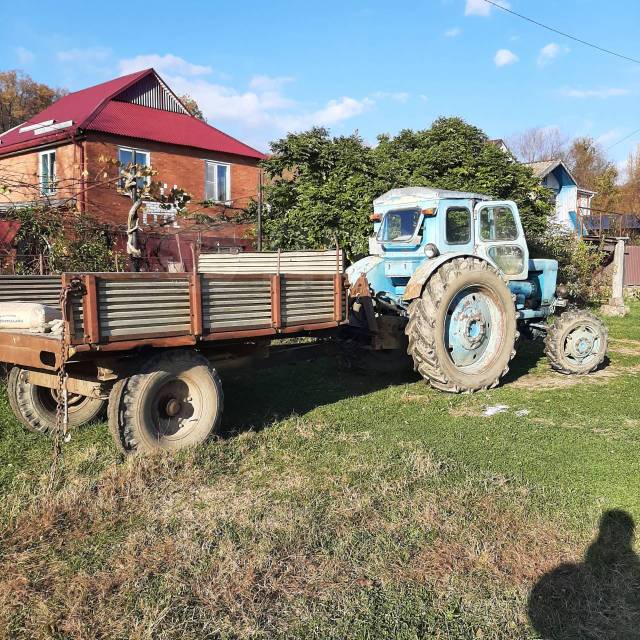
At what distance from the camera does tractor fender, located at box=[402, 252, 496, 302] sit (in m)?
6.95

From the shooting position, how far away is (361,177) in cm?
1345

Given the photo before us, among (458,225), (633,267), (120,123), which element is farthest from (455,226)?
(633,267)

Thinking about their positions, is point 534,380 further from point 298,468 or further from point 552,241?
point 552,241

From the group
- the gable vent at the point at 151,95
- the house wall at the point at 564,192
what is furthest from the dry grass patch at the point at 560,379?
the house wall at the point at 564,192

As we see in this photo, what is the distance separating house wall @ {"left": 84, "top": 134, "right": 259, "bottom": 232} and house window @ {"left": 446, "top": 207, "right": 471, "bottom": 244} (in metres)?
11.0

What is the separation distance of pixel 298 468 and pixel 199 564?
1608mm

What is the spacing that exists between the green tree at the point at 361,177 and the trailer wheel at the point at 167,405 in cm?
836

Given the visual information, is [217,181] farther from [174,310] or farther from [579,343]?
[174,310]

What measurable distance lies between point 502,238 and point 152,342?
525cm

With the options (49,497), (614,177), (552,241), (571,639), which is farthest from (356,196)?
(614,177)

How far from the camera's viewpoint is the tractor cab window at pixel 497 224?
26.3 ft

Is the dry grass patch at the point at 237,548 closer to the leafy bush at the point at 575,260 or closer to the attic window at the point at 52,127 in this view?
the leafy bush at the point at 575,260

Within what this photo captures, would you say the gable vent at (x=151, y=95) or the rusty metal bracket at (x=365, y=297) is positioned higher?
the gable vent at (x=151, y=95)

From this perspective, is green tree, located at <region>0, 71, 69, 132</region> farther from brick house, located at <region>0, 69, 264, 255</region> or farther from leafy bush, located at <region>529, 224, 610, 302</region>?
leafy bush, located at <region>529, 224, 610, 302</region>
